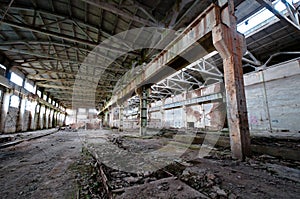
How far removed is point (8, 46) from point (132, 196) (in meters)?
12.3

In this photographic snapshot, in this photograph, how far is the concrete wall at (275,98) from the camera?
8.98m

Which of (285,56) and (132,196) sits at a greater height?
(285,56)

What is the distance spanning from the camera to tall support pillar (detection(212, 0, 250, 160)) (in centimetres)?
286

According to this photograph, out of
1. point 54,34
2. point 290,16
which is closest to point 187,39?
point 54,34

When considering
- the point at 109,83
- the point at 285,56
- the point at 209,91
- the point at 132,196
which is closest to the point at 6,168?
the point at 132,196

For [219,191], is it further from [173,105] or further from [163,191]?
[173,105]

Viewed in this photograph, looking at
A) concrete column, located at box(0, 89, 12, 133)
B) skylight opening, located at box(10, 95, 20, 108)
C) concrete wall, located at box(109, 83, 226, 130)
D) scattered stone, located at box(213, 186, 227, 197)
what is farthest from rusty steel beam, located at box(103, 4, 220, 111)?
skylight opening, located at box(10, 95, 20, 108)

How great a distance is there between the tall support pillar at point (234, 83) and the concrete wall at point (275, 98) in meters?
9.25

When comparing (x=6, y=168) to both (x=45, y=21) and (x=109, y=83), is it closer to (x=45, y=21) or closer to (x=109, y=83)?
(x=45, y=21)

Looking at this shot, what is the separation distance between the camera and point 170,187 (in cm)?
173

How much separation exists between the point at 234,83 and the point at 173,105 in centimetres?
1429

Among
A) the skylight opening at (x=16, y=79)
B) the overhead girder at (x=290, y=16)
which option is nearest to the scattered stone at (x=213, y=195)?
the overhead girder at (x=290, y=16)

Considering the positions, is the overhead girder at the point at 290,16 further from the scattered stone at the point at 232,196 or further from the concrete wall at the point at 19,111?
the concrete wall at the point at 19,111

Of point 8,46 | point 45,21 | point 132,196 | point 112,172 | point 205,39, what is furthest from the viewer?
point 8,46
